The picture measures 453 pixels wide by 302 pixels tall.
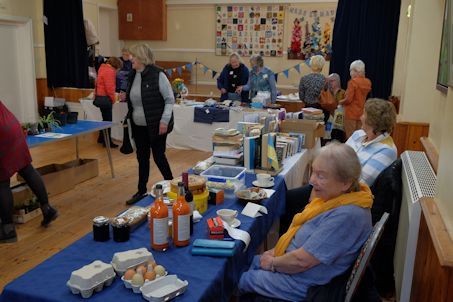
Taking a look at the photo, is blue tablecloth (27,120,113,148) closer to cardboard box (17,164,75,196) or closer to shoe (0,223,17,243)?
cardboard box (17,164,75,196)

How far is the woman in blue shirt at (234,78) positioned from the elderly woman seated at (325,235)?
14.8 feet

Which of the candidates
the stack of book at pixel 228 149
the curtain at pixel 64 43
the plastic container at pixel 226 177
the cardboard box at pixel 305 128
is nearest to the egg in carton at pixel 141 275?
the plastic container at pixel 226 177

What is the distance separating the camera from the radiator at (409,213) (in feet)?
6.72

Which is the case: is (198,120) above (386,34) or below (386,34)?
below

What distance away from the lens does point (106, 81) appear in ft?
19.3

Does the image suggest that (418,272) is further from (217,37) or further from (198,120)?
(217,37)

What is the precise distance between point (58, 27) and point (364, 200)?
7033 millimetres

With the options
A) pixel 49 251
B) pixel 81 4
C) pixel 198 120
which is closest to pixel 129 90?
pixel 49 251

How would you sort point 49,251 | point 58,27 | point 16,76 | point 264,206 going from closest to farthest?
point 264,206 < point 49,251 < point 16,76 < point 58,27

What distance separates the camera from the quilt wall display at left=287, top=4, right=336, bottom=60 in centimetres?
777

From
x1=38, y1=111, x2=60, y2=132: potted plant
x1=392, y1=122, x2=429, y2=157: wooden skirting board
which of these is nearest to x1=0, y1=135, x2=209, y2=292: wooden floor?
x1=38, y1=111, x2=60, y2=132: potted plant

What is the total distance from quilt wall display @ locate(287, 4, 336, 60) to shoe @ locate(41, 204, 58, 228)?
5.80m

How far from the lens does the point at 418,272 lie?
1937 mm

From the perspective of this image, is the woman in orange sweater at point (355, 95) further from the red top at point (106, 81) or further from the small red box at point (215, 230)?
the small red box at point (215, 230)
